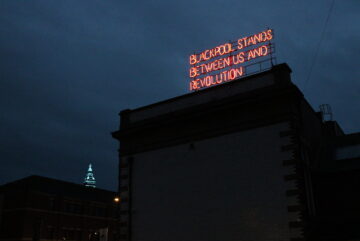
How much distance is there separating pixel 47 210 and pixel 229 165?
4765 centimetres

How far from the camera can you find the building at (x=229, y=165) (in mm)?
22359

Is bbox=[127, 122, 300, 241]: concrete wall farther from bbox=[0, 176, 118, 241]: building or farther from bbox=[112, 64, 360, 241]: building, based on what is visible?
bbox=[0, 176, 118, 241]: building

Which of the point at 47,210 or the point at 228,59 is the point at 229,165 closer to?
the point at 228,59

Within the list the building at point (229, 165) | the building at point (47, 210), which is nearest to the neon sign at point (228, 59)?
the building at point (229, 165)

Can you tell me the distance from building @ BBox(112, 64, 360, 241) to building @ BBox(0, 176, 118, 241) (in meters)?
34.9

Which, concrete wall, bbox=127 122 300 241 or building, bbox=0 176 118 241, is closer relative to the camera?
concrete wall, bbox=127 122 300 241

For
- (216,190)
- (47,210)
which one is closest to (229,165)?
(216,190)

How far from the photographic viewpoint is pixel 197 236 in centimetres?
2458

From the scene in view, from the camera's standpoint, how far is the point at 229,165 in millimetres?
24594

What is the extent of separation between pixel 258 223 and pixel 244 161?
370 cm

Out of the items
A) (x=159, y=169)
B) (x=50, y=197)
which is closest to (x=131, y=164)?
(x=159, y=169)

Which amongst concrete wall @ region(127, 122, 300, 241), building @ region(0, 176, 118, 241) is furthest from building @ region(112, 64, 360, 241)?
building @ region(0, 176, 118, 241)

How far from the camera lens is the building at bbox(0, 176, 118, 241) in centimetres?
6131

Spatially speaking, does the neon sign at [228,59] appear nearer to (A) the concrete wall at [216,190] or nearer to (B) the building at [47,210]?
(A) the concrete wall at [216,190]
